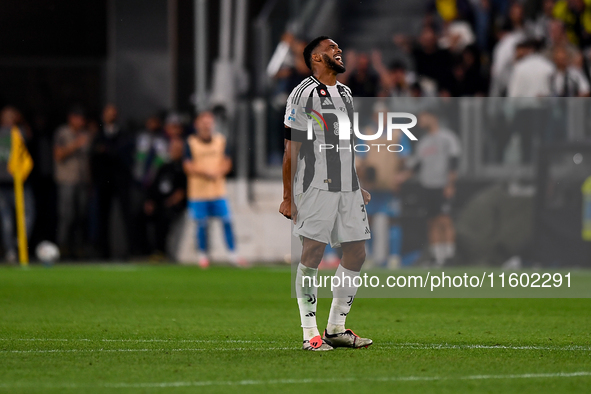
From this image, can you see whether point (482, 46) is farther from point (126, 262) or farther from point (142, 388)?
point (142, 388)

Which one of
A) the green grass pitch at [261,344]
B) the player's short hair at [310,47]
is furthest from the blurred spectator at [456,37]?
the player's short hair at [310,47]

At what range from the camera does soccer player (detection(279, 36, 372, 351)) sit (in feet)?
24.6

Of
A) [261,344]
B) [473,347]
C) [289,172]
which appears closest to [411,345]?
[473,347]

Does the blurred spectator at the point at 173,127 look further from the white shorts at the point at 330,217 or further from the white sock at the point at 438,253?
the white shorts at the point at 330,217

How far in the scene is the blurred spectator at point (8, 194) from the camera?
1756 cm

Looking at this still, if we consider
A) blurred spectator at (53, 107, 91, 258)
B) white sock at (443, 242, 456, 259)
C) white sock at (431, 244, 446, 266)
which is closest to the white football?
blurred spectator at (53, 107, 91, 258)

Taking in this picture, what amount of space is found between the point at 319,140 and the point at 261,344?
1564mm

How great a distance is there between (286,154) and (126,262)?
11.1 meters

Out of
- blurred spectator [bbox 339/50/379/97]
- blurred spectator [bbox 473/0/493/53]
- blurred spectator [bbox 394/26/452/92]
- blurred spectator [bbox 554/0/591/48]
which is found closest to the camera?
blurred spectator [bbox 339/50/379/97]

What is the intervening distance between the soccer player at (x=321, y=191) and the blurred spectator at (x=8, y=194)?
10897 millimetres

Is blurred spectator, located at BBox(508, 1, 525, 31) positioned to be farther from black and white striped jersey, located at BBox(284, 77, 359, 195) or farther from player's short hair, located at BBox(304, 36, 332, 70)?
black and white striped jersey, located at BBox(284, 77, 359, 195)

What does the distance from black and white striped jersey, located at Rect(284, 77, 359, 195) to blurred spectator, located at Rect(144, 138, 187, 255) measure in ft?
34.7

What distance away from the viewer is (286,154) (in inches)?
297

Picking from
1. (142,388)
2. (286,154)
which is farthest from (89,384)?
(286,154)
